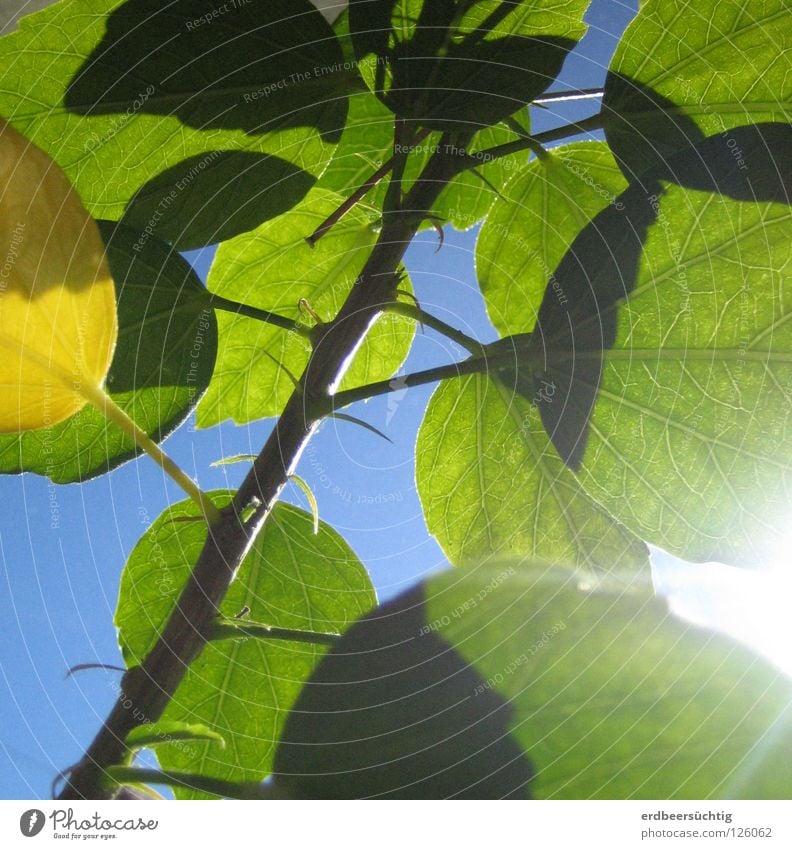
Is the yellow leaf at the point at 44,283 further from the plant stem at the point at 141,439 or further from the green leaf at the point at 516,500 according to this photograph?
Answer: the green leaf at the point at 516,500

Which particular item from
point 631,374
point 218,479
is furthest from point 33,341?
point 631,374

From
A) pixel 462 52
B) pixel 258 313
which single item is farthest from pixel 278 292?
pixel 462 52

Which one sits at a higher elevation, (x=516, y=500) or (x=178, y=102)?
(x=178, y=102)

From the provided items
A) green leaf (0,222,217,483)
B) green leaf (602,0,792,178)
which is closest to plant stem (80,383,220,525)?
green leaf (0,222,217,483)

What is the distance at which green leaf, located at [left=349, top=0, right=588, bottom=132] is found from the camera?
279 mm

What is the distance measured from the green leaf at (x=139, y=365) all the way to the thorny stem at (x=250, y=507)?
0.17ft

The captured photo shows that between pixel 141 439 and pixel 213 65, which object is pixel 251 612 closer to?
pixel 141 439

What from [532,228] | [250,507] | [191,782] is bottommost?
[191,782]

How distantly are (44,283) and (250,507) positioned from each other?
4.7 inches

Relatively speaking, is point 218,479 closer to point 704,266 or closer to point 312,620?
point 312,620

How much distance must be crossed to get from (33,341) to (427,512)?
174 millimetres

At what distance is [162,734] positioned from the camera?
0.27 metres

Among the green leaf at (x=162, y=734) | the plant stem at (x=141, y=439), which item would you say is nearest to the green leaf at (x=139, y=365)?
the plant stem at (x=141, y=439)

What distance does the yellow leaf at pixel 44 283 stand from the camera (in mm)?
280
